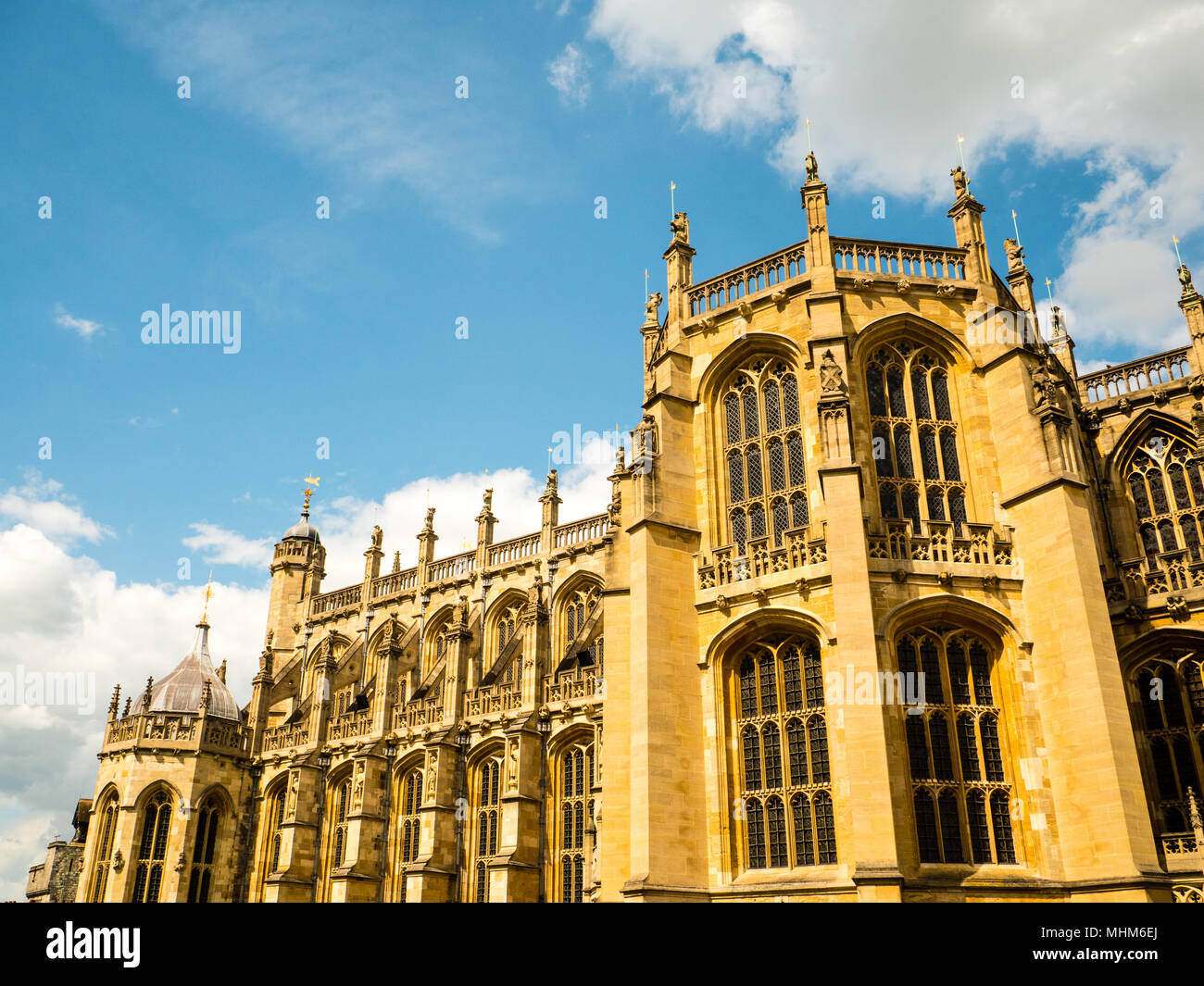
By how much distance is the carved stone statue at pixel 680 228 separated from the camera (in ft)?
77.7

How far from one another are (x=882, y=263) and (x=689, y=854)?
1363 centimetres

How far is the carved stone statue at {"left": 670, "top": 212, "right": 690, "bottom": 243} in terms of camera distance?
23.7 metres

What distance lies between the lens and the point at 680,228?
23.9m

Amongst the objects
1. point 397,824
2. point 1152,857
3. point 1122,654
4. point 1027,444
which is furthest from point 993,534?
point 397,824

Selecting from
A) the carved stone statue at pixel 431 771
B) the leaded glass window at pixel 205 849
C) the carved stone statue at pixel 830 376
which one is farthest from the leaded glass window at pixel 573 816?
the leaded glass window at pixel 205 849

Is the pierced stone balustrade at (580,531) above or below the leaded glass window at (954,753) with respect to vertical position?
above

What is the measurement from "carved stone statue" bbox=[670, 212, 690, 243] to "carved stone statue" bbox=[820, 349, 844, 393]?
581cm

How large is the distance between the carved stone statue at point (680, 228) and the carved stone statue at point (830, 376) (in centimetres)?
581

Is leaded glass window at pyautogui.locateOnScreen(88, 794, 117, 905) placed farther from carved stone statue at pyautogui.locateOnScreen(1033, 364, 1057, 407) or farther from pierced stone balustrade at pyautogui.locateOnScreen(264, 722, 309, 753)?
carved stone statue at pyautogui.locateOnScreen(1033, 364, 1057, 407)

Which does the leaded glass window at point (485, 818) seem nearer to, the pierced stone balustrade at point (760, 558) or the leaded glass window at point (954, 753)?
the pierced stone balustrade at point (760, 558)

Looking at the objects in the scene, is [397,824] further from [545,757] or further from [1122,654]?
[1122,654]

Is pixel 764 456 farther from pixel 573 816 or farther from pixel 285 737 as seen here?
pixel 285 737

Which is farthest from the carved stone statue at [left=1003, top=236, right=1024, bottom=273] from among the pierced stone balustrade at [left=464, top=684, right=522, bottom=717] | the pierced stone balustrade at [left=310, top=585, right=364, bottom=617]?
the pierced stone balustrade at [left=310, top=585, right=364, bottom=617]
